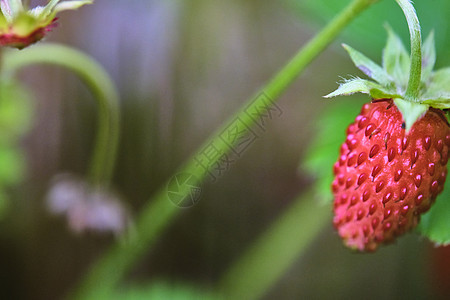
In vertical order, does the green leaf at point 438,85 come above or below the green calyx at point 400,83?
below

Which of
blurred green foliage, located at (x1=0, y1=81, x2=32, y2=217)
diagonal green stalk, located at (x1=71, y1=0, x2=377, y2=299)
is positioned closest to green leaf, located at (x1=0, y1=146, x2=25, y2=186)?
blurred green foliage, located at (x1=0, y1=81, x2=32, y2=217)

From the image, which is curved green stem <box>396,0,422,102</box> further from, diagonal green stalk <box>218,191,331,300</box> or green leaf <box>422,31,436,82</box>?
diagonal green stalk <box>218,191,331,300</box>

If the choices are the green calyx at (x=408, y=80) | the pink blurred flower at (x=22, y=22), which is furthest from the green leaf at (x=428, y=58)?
the pink blurred flower at (x=22, y=22)

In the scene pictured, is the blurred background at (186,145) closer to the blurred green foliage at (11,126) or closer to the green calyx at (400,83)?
the blurred green foliage at (11,126)

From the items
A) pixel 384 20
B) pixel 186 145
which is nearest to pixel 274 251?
pixel 186 145

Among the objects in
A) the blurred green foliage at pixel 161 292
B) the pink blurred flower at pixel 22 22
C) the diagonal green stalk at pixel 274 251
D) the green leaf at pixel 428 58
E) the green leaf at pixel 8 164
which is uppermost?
the pink blurred flower at pixel 22 22

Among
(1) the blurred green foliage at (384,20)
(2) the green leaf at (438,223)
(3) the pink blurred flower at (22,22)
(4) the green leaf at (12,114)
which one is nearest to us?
(3) the pink blurred flower at (22,22)

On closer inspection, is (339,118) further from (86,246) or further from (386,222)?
(86,246)
